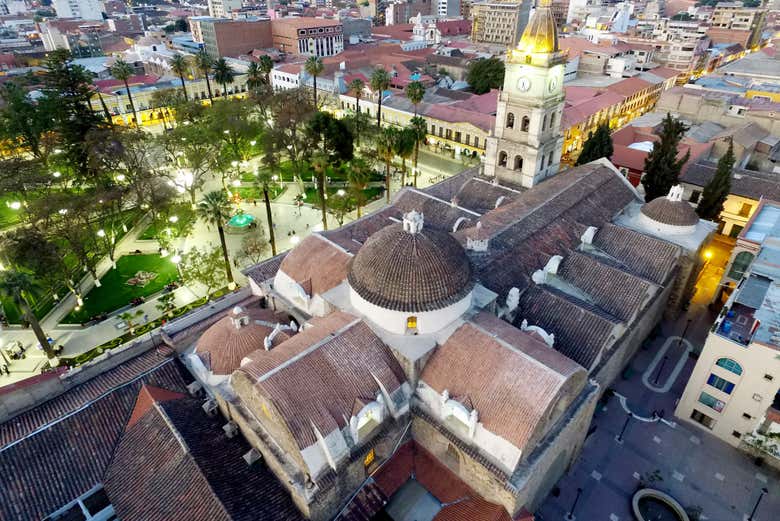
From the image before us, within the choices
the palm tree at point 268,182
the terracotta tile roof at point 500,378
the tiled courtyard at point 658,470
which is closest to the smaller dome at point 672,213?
the tiled courtyard at point 658,470

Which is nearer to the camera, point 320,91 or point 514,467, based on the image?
point 514,467

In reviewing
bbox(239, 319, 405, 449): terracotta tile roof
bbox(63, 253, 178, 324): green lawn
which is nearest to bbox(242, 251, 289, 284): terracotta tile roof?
bbox(239, 319, 405, 449): terracotta tile roof

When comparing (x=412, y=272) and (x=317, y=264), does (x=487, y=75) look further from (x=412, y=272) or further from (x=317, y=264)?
(x=412, y=272)


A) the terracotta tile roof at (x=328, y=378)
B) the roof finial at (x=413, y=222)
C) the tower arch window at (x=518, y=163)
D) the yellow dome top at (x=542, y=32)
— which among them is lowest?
the terracotta tile roof at (x=328, y=378)

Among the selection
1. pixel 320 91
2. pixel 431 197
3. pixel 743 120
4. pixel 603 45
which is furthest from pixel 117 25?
pixel 743 120

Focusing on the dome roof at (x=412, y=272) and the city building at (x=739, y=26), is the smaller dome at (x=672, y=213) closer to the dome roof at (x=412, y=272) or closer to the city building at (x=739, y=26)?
the dome roof at (x=412, y=272)

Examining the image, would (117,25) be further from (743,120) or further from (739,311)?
(739,311)

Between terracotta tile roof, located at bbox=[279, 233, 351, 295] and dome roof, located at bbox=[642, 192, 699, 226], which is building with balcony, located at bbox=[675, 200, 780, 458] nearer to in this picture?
dome roof, located at bbox=[642, 192, 699, 226]
